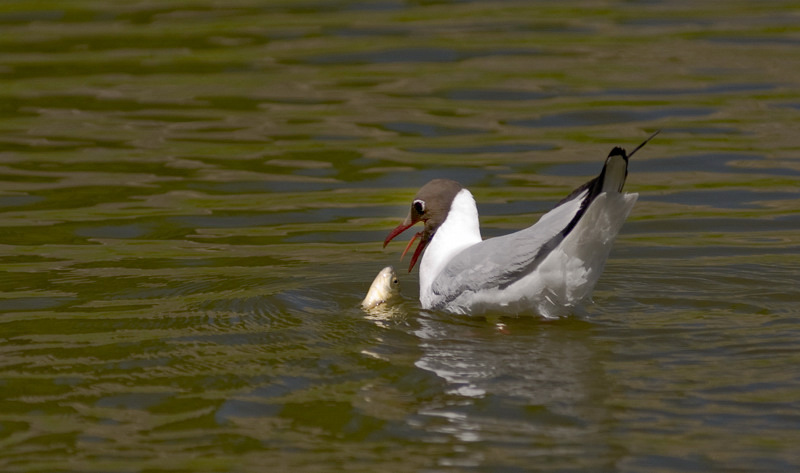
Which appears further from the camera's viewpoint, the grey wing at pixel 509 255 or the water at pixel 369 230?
the grey wing at pixel 509 255

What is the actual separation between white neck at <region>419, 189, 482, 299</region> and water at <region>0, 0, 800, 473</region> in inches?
10.7

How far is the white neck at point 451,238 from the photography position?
8969mm

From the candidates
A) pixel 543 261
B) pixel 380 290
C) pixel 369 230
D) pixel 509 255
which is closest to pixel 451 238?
pixel 380 290

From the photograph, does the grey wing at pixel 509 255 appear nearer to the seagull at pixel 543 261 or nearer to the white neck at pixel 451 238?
the seagull at pixel 543 261

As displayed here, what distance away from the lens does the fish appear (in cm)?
877

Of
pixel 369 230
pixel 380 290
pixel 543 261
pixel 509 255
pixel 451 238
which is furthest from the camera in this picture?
pixel 369 230

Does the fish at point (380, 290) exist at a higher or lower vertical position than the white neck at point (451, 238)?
lower

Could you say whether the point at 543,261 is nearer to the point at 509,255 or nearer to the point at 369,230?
the point at 509,255

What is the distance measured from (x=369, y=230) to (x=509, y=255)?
317cm

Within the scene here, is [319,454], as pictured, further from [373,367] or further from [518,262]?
[518,262]

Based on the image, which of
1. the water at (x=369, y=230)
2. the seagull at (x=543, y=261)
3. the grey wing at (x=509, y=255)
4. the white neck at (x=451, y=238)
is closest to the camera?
the water at (x=369, y=230)

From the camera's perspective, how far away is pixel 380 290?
8.80 m

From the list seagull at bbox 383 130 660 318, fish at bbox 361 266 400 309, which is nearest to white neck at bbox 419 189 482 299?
seagull at bbox 383 130 660 318

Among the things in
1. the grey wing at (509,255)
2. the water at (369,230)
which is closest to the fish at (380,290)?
the water at (369,230)
